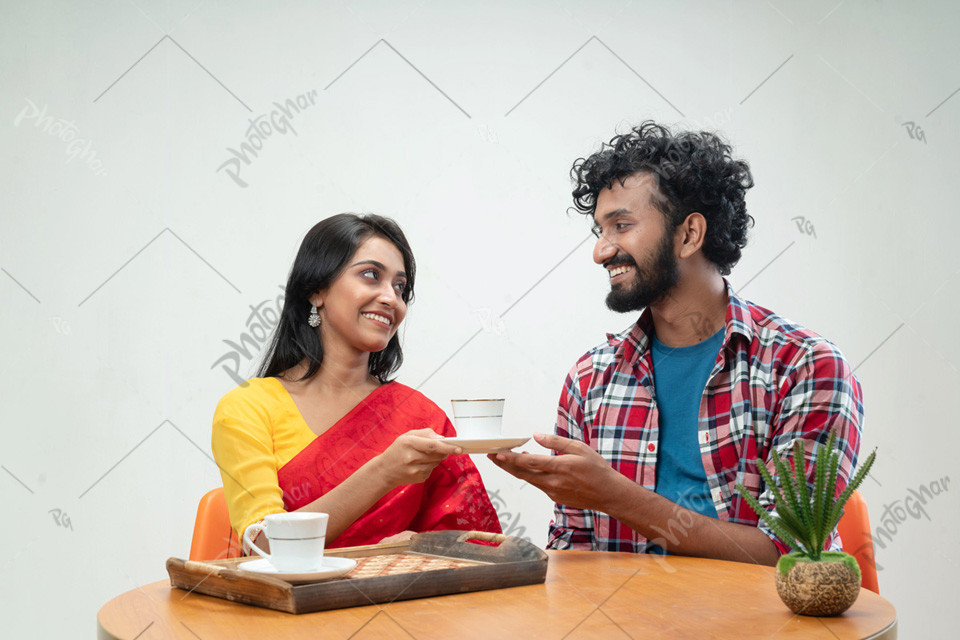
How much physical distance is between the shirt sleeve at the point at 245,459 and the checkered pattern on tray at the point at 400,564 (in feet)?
1.22

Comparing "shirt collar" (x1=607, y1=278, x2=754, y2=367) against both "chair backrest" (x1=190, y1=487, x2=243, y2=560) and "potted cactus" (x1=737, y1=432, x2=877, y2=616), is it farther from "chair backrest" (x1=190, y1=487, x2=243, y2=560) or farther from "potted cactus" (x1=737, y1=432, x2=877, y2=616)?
"chair backrest" (x1=190, y1=487, x2=243, y2=560)

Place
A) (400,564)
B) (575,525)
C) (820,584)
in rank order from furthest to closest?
1. (575,525)
2. (400,564)
3. (820,584)

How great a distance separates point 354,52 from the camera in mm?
2871

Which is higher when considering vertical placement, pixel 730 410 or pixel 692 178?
pixel 692 178

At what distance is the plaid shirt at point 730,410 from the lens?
1.78m

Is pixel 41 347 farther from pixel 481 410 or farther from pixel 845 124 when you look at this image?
pixel 845 124

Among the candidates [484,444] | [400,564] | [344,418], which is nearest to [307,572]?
[400,564]

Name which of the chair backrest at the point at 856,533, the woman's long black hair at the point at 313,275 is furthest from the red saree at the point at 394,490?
the chair backrest at the point at 856,533

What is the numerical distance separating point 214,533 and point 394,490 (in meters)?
0.44

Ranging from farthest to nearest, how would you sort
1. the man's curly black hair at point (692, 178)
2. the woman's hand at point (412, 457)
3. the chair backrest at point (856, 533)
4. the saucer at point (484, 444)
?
the man's curly black hair at point (692, 178)
the chair backrest at point (856, 533)
the woman's hand at point (412, 457)
the saucer at point (484, 444)

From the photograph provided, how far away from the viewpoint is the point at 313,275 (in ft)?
7.17

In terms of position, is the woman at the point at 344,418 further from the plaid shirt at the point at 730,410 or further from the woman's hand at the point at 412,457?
the plaid shirt at the point at 730,410

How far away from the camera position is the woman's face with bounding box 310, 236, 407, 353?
2.14m

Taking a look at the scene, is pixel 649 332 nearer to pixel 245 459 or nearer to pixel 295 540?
pixel 245 459
